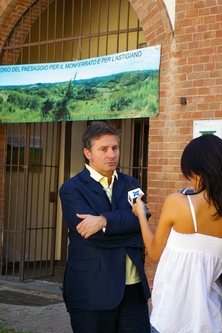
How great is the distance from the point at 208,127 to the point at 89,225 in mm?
3572

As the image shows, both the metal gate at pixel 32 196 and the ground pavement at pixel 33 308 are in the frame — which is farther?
the metal gate at pixel 32 196

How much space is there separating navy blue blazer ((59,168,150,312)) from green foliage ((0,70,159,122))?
11.8 ft

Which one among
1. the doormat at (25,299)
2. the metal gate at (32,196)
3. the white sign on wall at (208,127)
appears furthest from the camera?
the metal gate at (32,196)

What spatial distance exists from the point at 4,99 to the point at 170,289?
21.9 ft

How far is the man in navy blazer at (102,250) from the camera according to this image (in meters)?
3.88

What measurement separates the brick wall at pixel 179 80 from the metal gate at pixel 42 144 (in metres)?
1.80

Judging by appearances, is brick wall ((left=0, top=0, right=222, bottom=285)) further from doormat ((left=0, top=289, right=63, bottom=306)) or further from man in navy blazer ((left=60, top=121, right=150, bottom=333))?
man in navy blazer ((left=60, top=121, right=150, bottom=333))

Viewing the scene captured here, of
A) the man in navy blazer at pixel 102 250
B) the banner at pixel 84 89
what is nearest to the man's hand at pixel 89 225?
the man in navy blazer at pixel 102 250

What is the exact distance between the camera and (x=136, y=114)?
768cm

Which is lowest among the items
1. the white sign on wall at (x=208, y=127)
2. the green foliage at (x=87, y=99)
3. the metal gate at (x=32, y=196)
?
the metal gate at (x=32, y=196)

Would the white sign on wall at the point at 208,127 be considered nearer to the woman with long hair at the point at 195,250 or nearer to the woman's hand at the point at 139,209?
the woman's hand at the point at 139,209

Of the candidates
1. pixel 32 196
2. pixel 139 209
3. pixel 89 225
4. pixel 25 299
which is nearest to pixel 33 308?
pixel 25 299

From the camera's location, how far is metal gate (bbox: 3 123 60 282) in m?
9.55

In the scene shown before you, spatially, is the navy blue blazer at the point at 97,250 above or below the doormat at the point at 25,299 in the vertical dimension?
above
